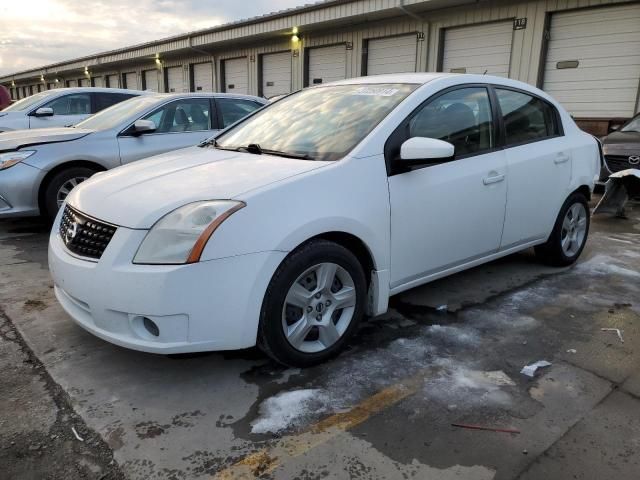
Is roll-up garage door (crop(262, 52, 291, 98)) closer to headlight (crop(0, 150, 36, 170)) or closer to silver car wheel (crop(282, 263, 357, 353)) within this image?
headlight (crop(0, 150, 36, 170))

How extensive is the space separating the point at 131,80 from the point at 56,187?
23.4 metres

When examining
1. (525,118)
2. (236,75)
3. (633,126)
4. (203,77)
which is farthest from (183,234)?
(203,77)

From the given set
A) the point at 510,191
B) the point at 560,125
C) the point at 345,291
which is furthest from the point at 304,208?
the point at 560,125

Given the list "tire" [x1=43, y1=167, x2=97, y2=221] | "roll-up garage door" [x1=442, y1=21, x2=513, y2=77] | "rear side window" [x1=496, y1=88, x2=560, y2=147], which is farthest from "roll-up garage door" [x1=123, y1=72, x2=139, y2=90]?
"rear side window" [x1=496, y1=88, x2=560, y2=147]

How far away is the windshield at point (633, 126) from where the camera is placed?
8.40m

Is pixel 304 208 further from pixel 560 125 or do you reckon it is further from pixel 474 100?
pixel 560 125

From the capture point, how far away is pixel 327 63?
15.5 m

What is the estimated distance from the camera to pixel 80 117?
29.4 ft

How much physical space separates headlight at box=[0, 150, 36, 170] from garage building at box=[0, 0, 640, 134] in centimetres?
843

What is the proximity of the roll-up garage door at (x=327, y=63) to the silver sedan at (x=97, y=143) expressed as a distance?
8737 millimetres

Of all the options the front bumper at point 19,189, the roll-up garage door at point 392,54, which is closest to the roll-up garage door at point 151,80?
the roll-up garage door at point 392,54

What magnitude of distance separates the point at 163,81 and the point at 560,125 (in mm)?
21986

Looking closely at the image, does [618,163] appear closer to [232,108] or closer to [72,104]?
[232,108]

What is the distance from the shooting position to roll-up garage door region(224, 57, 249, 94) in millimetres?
18641
